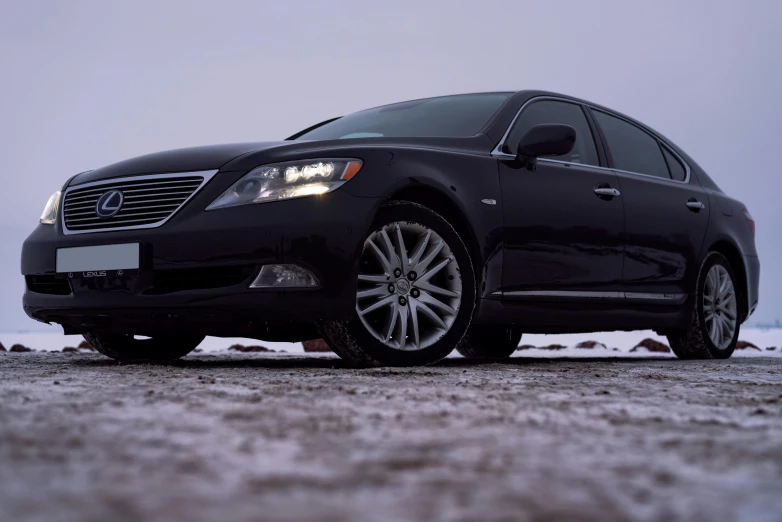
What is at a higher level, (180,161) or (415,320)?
(180,161)

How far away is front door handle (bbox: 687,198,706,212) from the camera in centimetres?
622

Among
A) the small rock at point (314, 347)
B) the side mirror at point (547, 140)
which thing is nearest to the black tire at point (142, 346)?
the side mirror at point (547, 140)

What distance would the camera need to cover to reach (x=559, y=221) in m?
5.02

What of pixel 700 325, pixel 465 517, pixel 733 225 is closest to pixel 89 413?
pixel 465 517

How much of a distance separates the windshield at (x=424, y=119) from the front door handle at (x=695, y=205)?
5.39ft

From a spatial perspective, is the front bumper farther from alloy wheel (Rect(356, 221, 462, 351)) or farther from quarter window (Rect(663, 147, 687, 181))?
quarter window (Rect(663, 147, 687, 181))

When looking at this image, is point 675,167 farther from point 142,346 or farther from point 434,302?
point 142,346

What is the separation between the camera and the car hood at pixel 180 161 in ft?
13.9

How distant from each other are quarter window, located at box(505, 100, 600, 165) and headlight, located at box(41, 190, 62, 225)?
2470 mm

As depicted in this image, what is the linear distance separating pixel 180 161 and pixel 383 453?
9.60 feet

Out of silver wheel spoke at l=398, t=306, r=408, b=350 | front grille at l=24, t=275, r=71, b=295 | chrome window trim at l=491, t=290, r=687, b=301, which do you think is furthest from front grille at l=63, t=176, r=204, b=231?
chrome window trim at l=491, t=290, r=687, b=301

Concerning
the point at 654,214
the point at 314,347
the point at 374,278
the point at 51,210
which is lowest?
→ the point at 314,347

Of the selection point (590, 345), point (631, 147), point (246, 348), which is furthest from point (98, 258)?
point (590, 345)

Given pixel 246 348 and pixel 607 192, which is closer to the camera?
pixel 607 192
